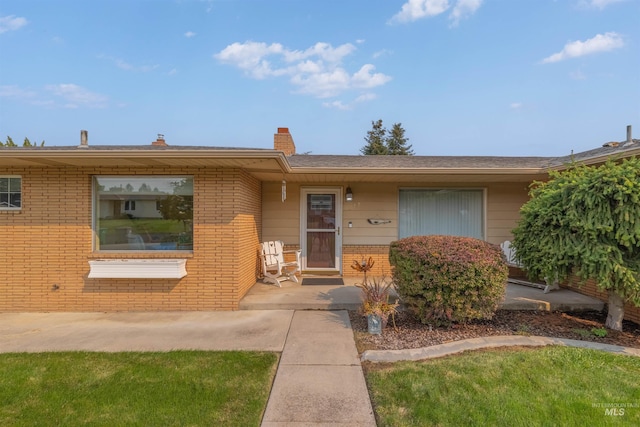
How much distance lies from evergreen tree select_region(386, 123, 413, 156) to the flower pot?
37127mm

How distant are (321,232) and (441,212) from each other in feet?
9.40

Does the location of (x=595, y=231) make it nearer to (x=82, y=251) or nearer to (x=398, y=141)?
(x=82, y=251)

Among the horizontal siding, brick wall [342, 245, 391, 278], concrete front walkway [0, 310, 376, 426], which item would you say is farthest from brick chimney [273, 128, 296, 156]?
concrete front walkway [0, 310, 376, 426]

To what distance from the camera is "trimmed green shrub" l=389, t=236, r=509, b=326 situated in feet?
12.4

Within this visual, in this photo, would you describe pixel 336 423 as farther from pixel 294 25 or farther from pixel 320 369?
pixel 294 25

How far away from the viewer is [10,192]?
203 inches

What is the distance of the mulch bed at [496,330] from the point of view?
12.0 ft

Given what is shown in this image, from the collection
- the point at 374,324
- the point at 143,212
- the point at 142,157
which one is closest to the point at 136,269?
the point at 143,212

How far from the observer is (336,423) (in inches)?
90.1

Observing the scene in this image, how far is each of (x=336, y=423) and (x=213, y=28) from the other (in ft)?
31.7

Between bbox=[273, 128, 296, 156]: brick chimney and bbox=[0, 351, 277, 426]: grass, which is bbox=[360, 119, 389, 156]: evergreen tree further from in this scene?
bbox=[0, 351, 277, 426]: grass

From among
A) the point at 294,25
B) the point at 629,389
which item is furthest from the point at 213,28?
the point at 629,389

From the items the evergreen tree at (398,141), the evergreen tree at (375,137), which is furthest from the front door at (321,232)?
the evergreen tree at (398,141)

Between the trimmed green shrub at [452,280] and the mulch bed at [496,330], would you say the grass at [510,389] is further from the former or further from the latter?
the trimmed green shrub at [452,280]
